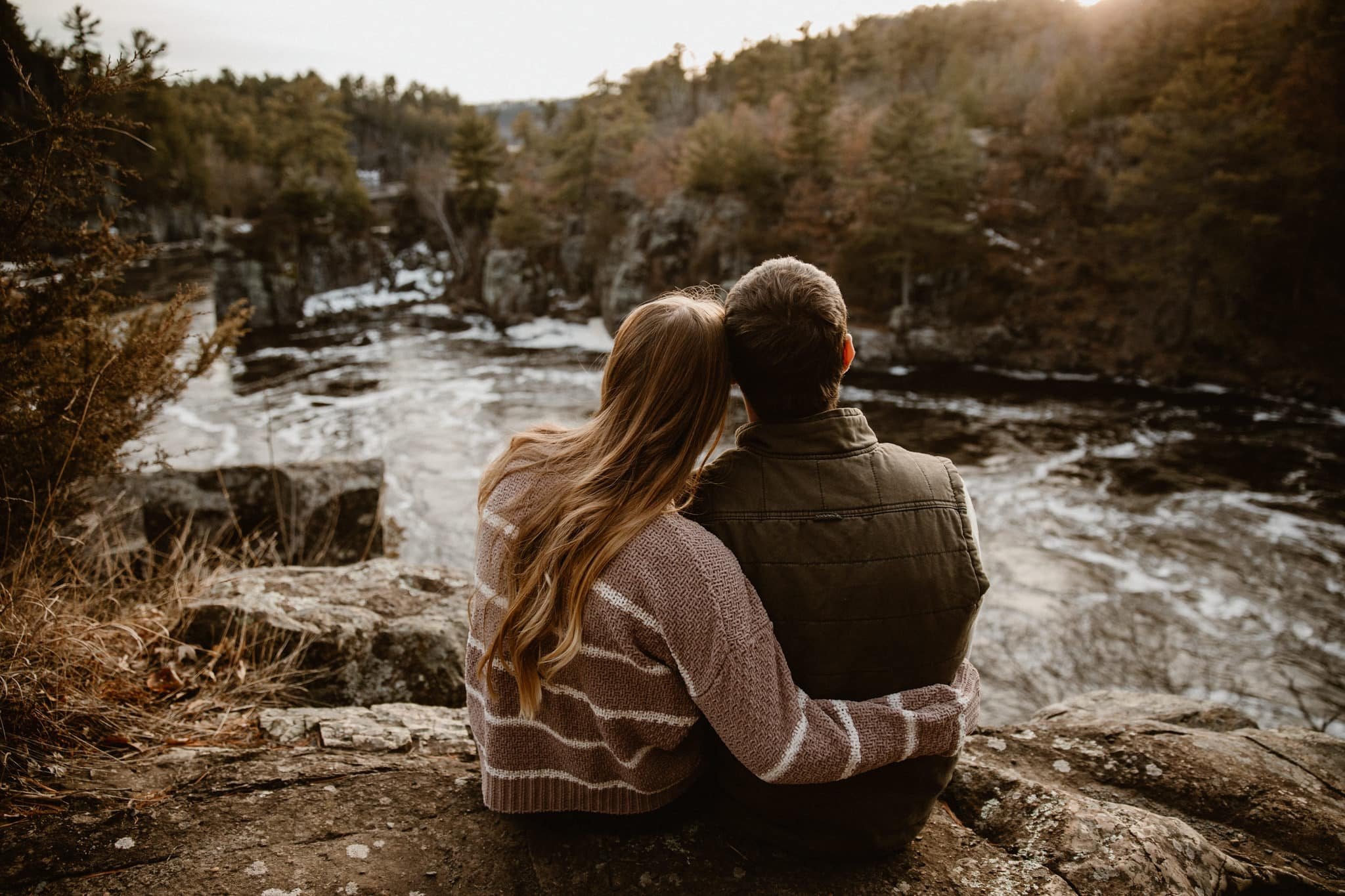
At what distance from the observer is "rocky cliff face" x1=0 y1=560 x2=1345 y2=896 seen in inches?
69.7

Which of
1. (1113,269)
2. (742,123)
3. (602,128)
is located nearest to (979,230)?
(1113,269)

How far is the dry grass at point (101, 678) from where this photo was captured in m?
2.10

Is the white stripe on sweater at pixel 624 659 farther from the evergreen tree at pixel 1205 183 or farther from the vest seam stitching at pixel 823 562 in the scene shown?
the evergreen tree at pixel 1205 183

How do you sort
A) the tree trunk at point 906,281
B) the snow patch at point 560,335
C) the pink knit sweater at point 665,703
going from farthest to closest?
the snow patch at point 560,335 → the tree trunk at point 906,281 → the pink knit sweater at point 665,703

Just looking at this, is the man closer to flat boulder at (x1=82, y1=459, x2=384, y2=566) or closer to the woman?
the woman

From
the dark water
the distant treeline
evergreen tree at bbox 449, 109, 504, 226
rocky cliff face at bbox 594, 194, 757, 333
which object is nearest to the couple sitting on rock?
the distant treeline

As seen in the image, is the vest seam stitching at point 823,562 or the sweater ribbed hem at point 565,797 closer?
the vest seam stitching at point 823,562

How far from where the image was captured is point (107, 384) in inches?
127

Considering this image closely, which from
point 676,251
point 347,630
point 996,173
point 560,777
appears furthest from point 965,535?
point 996,173

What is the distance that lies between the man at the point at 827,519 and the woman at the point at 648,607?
67 millimetres

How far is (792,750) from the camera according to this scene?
4.85 feet

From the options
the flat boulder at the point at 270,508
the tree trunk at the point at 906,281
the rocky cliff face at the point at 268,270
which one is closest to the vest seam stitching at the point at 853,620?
the flat boulder at the point at 270,508

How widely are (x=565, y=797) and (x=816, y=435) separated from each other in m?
1.14

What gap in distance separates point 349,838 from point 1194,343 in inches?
850
